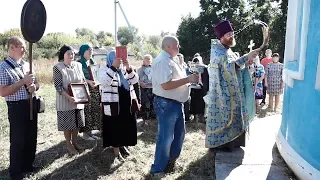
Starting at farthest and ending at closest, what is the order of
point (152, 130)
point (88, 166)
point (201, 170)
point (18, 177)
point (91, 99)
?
point (152, 130) < point (91, 99) < point (88, 166) < point (201, 170) < point (18, 177)

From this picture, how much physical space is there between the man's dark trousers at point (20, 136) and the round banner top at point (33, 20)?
83 cm

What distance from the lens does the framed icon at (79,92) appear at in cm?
500

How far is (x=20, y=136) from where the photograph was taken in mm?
4371

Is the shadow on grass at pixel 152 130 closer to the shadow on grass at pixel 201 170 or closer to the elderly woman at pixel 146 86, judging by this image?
the elderly woman at pixel 146 86

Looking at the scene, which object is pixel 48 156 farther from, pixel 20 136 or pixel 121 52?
pixel 121 52

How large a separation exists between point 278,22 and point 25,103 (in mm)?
25337

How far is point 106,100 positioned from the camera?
4.67 metres

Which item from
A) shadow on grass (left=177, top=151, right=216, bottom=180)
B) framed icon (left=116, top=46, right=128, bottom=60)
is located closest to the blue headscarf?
framed icon (left=116, top=46, right=128, bottom=60)

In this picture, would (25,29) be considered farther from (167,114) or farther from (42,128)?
(42,128)

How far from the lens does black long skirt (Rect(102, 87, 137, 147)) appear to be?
4820mm

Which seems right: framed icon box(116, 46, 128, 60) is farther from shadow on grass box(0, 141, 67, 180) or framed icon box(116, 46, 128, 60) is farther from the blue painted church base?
the blue painted church base

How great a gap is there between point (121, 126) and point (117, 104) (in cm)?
36

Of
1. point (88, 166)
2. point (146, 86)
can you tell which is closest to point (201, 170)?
point (88, 166)

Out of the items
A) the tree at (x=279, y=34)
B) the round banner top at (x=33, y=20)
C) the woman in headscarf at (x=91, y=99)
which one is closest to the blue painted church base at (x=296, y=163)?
the woman in headscarf at (x=91, y=99)
